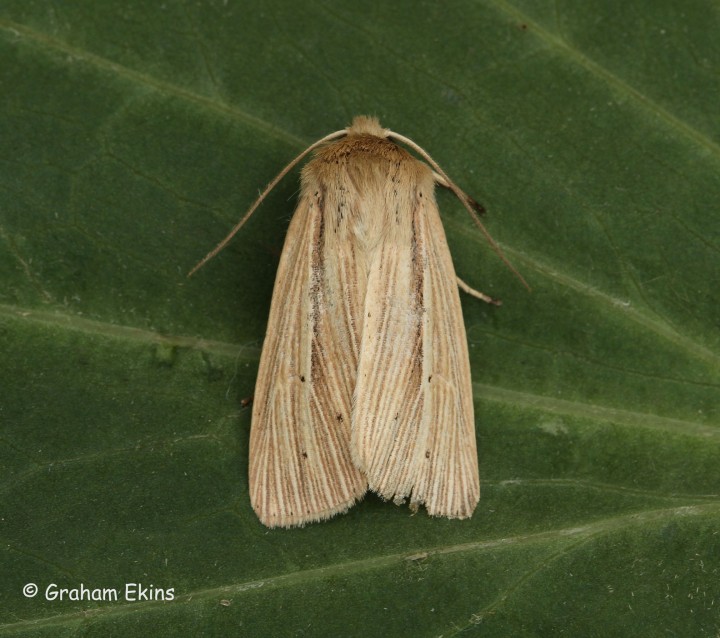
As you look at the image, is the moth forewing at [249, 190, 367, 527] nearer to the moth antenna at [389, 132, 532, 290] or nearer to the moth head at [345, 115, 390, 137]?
the moth head at [345, 115, 390, 137]

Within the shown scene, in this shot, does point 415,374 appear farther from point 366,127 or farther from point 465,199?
point 366,127

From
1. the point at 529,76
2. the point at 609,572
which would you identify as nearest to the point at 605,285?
the point at 529,76

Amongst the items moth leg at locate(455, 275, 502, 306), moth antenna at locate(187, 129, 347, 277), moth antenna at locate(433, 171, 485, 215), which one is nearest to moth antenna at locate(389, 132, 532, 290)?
moth antenna at locate(433, 171, 485, 215)

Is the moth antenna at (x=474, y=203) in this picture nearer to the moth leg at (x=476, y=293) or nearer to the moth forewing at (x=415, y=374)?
the moth forewing at (x=415, y=374)

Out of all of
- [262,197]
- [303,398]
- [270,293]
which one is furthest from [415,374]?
[262,197]

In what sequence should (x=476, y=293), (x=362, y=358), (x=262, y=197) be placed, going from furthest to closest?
(x=476, y=293) → (x=262, y=197) → (x=362, y=358)
